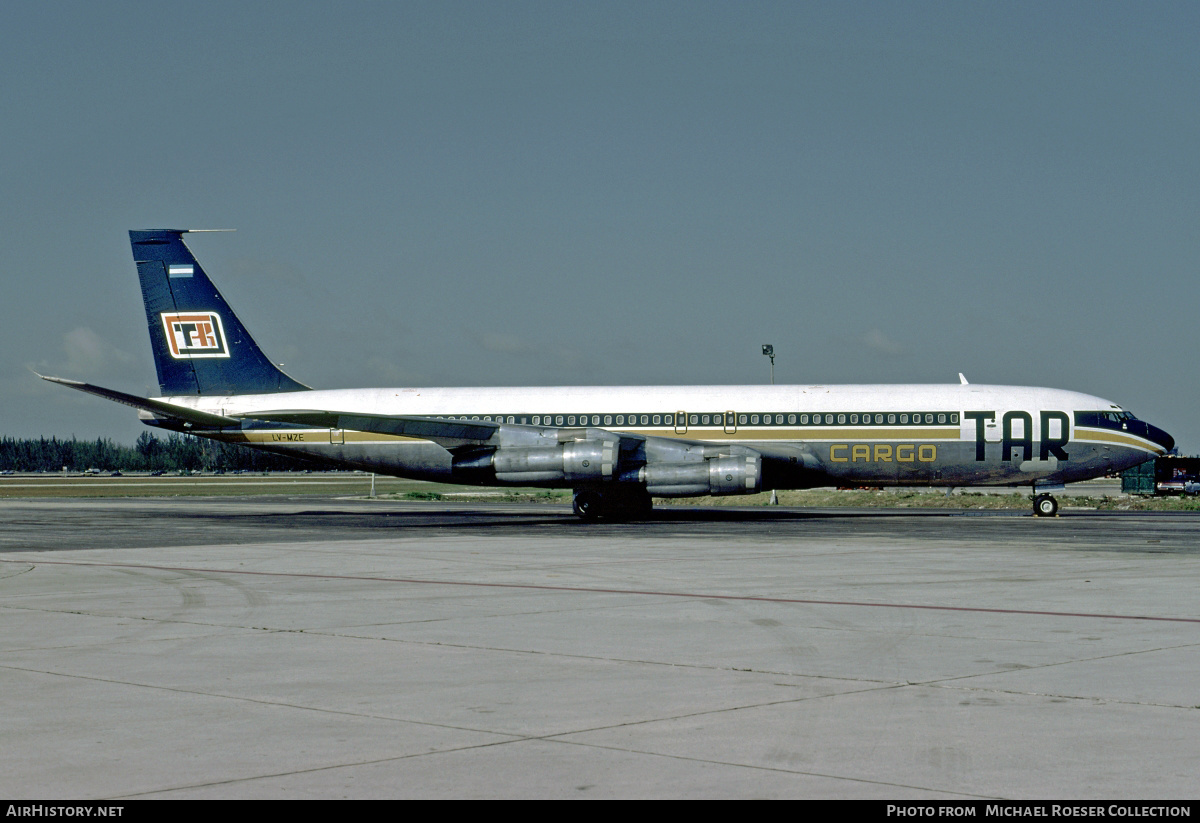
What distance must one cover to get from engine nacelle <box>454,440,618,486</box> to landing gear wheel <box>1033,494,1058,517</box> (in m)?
13.8

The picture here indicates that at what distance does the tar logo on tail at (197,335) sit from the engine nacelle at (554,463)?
1157 cm

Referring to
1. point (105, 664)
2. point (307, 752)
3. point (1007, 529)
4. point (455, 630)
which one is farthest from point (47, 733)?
point (1007, 529)

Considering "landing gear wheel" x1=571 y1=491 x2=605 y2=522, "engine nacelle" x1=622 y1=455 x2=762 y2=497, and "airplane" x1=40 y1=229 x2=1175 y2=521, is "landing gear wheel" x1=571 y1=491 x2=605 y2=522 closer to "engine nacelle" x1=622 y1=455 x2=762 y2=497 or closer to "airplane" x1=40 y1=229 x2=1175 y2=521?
"airplane" x1=40 y1=229 x2=1175 y2=521

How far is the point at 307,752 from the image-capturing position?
764cm

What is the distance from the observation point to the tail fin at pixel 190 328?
4278 cm

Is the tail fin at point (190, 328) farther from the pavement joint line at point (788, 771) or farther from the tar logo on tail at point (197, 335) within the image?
the pavement joint line at point (788, 771)

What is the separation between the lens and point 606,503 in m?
38.7

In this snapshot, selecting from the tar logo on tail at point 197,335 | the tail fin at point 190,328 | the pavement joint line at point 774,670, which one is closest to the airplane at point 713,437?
the tail fin at point 190,328

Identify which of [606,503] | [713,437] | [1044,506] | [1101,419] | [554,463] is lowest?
[1044,506]

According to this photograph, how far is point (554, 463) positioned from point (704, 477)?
4465 millimetres

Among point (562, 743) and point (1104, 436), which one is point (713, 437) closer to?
point (1104, 436)

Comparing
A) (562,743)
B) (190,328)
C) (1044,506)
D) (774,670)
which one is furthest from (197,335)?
(562,743)

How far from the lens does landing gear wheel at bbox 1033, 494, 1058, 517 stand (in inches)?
1519

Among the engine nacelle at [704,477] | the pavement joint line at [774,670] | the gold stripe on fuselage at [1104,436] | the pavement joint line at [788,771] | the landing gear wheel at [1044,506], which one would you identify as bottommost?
the landing gear wheel at [1044,506]
